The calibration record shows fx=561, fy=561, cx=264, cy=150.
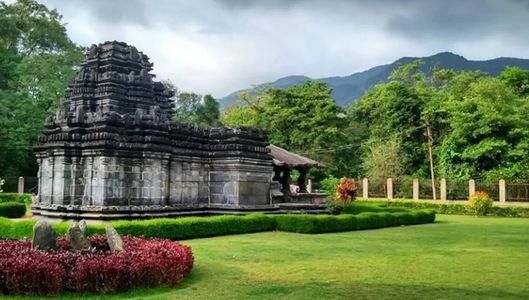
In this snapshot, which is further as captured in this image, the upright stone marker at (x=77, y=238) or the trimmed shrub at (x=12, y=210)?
the trimmed shrub at (x=12, y=210)

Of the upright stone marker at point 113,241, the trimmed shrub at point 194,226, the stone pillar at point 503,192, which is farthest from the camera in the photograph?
the stone pillar at point 503,192

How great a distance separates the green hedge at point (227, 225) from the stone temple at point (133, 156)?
218 centimetres

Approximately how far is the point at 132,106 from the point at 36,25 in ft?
122

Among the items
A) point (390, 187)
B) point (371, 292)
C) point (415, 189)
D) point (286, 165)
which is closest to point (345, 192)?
point (286, 165)

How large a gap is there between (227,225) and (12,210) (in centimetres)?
964

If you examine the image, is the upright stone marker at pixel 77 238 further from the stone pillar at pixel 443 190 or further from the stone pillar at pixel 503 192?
the stone pillar at pixel 443 190

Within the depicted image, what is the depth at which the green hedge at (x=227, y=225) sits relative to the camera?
14.2 meters

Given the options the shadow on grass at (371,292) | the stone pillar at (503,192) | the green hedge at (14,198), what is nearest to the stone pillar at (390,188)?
the stone pillar at (503,192)

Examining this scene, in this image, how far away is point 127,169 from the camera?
1703cm

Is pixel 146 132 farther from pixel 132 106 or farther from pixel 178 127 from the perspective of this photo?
pixel 132 106

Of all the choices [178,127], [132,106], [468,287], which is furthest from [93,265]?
[132,106]

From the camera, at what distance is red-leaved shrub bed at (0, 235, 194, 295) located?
303 inches

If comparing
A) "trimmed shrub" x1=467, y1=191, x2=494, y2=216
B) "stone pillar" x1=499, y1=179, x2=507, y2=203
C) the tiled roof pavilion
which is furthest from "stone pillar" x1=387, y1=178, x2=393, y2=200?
the tiled roof pavilion

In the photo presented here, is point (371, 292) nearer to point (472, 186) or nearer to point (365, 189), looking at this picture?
point (472, 186)
